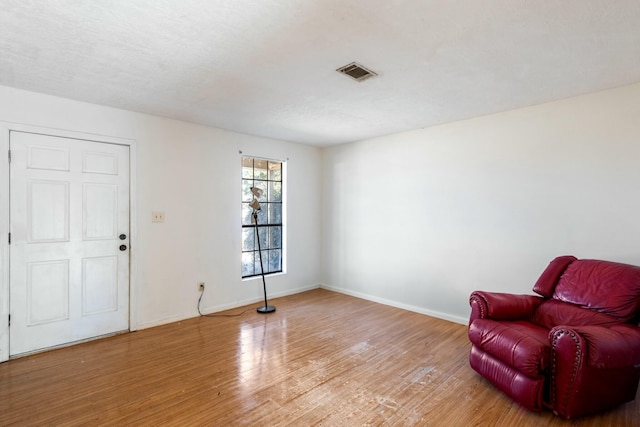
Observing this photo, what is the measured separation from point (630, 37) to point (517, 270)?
7.18 feet

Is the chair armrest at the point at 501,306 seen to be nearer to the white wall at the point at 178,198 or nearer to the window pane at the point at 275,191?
the white wall at the point at 178,198

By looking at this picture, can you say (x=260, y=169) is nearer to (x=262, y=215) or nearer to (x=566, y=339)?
(x=262, y=215)

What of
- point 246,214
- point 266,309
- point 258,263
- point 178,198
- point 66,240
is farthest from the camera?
point 258,263

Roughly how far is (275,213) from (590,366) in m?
3.96

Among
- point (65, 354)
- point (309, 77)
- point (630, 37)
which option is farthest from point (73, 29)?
point (630, 37)

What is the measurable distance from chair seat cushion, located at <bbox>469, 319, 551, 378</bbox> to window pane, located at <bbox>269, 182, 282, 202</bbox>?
130 inches

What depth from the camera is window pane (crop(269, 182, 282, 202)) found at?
483 cm

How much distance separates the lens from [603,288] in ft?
7.61

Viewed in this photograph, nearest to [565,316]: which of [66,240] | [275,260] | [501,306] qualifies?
[501,306]

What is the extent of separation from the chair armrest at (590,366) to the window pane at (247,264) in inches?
143

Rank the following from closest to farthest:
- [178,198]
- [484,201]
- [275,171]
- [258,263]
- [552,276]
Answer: [552,276] → [484,201] → [178,198] → [258,263] → [275,171]

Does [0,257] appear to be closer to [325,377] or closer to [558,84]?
[325,377]

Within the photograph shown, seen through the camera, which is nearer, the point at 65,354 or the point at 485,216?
the point at 65,354

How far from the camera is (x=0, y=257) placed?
2.74m
